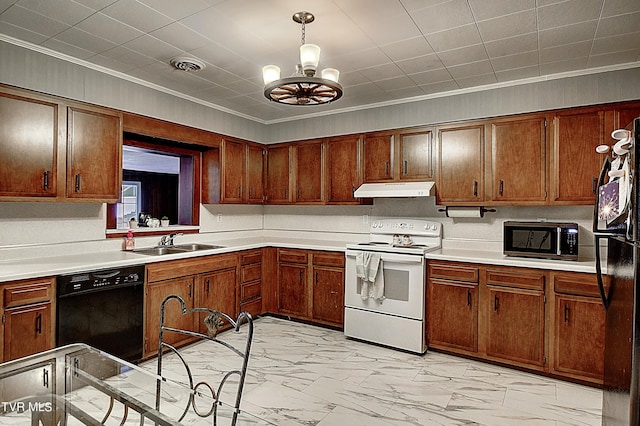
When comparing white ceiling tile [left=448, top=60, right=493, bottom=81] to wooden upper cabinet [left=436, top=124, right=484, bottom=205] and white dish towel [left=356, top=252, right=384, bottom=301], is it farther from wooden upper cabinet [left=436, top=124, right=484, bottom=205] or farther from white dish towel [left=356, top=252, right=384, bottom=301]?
white dish towel [left=356, top=252, right=384, bottom=301]

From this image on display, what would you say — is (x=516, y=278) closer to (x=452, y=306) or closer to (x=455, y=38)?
(x=452, y=306)

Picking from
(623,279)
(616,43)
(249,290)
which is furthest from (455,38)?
(249,290)

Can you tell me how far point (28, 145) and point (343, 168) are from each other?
2934mm

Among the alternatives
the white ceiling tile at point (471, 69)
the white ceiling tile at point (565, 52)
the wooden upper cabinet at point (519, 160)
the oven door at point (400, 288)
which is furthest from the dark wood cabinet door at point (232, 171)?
the white ceiling tile at point (565, 52)

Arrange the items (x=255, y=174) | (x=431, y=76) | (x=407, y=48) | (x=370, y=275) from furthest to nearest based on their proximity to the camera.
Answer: (x=255, y=174) → (x=370, y=275) → (x=431, y=76) → (x=407, y=48)

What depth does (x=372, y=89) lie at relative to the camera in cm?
383

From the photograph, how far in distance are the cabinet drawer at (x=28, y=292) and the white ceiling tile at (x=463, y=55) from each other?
3.29 metres

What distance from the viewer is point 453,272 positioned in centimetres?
347

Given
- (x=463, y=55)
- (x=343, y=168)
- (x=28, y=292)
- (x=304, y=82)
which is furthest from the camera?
(x=343, y=168)

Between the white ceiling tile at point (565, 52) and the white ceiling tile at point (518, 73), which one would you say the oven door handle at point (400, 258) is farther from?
the white ceiling tile at point (565, 52)

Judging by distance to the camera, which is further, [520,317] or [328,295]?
[328,295]

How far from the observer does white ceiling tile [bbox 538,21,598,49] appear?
8.18 feet

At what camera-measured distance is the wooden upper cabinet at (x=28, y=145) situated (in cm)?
269

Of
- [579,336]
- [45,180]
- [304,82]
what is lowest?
[579,336]
